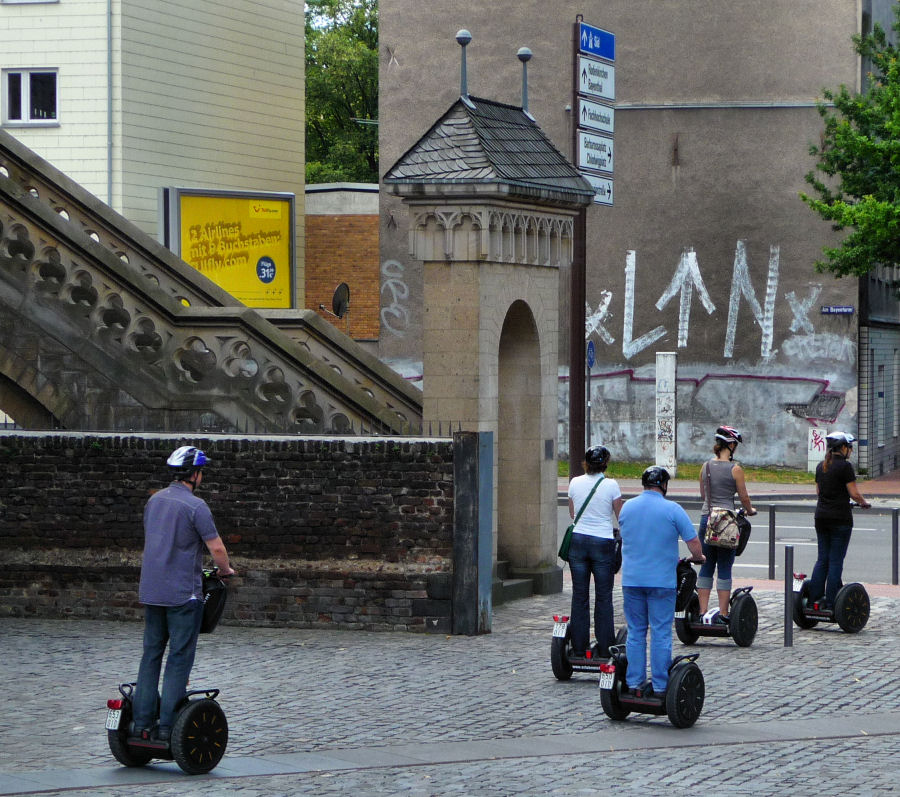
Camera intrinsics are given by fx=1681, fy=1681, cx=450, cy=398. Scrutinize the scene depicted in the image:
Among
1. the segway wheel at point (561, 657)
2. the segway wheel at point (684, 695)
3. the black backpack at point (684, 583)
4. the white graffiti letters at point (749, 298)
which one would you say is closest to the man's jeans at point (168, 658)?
the segway wheel at point (684, 695)

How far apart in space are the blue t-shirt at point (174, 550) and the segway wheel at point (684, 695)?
3034mm

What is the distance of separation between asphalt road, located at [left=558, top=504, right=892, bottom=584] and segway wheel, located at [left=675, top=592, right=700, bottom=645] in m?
5.59

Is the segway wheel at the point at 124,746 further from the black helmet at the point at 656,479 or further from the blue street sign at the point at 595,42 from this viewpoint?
the blue street sign at the point at 595,42

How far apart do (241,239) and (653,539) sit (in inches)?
944

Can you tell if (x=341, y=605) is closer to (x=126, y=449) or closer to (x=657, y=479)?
(x=126, y=449)

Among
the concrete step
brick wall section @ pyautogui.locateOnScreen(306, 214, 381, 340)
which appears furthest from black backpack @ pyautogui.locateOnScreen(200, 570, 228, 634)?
brick wall section @ pyautogui.locateOnScreen(306, 214, 381, 340)

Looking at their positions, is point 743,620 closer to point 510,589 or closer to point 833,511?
point 833,511

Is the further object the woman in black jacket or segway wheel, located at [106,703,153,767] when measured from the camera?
the woman in black jacket

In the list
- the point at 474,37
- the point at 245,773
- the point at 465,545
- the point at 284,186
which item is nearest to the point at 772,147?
the point at 474,37

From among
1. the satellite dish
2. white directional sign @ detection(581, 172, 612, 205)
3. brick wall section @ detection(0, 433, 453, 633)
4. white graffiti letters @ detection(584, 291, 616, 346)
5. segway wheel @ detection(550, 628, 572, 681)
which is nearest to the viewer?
segway wheel @ detection(550, 628, 572, 681)

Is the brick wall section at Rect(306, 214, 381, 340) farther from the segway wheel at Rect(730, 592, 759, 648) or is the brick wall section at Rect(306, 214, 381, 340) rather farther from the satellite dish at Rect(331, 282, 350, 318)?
the segway wheel at Rect(730, 592, 759, 648)

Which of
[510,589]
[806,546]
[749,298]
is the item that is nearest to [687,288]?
[749,298]

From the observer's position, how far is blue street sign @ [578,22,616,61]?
1808cm

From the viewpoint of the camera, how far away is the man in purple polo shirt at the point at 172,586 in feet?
30.5
